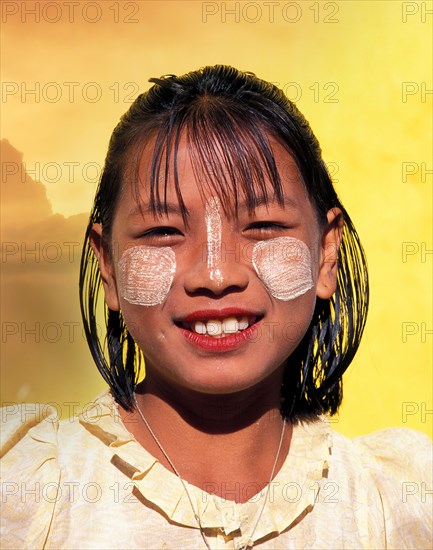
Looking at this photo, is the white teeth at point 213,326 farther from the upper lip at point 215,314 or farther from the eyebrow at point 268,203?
the eyebrow at point 268,203

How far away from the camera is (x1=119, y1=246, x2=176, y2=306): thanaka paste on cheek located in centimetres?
160

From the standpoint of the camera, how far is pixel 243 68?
2469 millimetres

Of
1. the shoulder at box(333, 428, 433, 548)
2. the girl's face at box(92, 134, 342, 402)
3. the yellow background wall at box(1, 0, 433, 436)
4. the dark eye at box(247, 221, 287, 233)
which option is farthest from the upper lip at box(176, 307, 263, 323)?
the yellow background wall at box(1, 0, 433, 436)

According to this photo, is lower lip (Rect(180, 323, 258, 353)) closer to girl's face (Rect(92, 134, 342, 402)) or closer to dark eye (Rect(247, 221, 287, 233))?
girl's face (Rect(92, 134, 342, 402))

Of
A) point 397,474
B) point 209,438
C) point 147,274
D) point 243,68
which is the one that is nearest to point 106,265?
point 147,274

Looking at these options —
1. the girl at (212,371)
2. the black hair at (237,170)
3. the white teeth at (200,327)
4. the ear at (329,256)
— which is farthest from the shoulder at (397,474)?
the white teeth at (200,327)

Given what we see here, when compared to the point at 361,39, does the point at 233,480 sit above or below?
below

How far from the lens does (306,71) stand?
2.53 meters

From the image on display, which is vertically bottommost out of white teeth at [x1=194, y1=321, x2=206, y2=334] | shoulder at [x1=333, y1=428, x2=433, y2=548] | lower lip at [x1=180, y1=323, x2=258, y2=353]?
shoulder at [x1=333, y1=428, x2=433, y2=548]

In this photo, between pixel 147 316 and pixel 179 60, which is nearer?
pixel 147 316

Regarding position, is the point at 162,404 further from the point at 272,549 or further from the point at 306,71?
the point at 306,71

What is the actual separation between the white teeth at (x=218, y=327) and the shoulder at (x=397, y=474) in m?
0.37

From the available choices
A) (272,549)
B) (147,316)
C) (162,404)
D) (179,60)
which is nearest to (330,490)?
(272,549)

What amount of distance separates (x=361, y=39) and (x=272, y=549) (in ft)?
4.96
